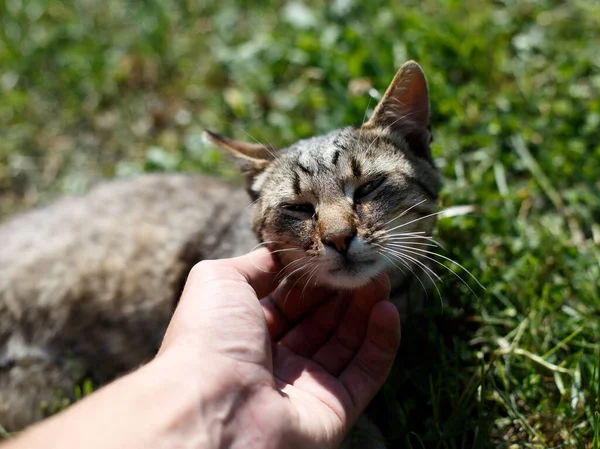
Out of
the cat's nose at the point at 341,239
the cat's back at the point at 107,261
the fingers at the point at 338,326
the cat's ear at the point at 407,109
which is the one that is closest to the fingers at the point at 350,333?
the fingers at the point at 338,326

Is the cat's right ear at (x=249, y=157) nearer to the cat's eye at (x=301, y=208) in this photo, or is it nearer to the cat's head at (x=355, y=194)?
the cat's head at (x=355, y=194)

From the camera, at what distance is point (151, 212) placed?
3.83 m

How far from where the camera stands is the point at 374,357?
8.21ft

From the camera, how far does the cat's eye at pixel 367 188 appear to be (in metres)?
2.62

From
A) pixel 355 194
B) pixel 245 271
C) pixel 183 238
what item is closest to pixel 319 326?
pixel 245 271

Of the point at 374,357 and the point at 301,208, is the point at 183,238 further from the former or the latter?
the point at 374,357

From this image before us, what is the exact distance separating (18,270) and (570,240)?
3.23 metres

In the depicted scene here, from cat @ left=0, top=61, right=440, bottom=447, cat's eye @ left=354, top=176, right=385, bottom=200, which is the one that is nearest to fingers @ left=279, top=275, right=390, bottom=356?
cat @ left=0, top=61, right=440, bottom=447

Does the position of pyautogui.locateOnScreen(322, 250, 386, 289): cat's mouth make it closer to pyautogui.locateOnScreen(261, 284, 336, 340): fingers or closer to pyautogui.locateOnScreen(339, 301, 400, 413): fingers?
pyautogui.locateOnScreen(339, 301, 400, 413): fingers

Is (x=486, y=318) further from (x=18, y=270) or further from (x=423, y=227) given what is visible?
(x=18, y=270)

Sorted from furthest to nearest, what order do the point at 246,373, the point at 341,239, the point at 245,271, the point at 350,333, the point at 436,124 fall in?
the point at 436,124
the point at 350,333
the point at 245,271
the point at 341,239
the point at 246,373

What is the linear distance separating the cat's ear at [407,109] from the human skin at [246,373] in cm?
76

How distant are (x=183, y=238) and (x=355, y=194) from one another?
1419 mm

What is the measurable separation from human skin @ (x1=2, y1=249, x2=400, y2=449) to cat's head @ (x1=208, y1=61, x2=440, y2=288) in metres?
0.16
